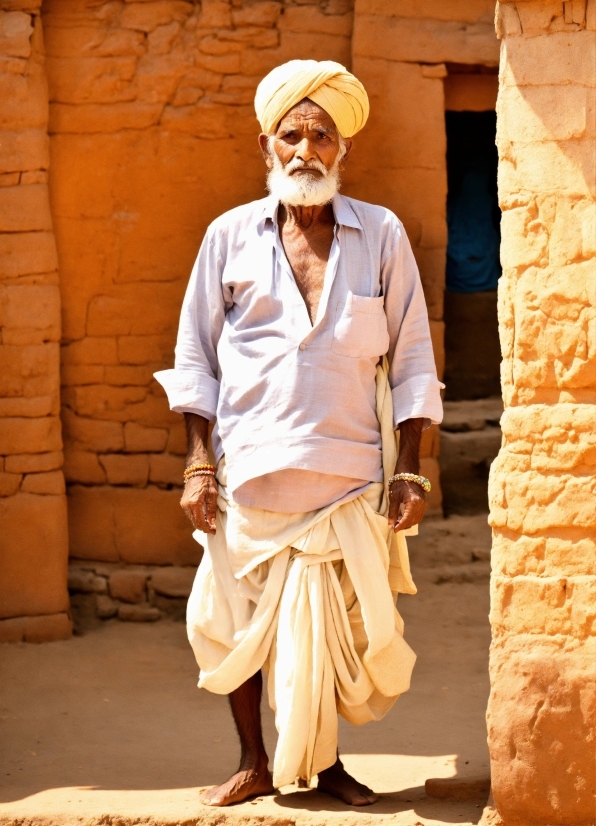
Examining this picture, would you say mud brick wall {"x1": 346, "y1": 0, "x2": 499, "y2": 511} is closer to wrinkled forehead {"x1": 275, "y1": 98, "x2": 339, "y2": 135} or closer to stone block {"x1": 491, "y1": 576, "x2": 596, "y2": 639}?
wrinkled forehead {"x1": 275, "y1": 98, "x2": 339, "y2": 135}

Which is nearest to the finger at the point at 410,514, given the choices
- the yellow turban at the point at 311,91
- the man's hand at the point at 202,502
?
the man's hand at the point at 202,502

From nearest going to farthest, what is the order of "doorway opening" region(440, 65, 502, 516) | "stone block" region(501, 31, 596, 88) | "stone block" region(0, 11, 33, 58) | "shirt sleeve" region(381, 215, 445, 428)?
"stone block" region(501, 31, 596, 88) → "shirt sleeve" region(381, 215, 445, 428) → "stone block" region(0, 11, 33, 58) → "doorway opening" region(440, 65, 502, 516)

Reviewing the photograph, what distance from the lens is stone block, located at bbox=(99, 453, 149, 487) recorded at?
629cm

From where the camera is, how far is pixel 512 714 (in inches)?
143

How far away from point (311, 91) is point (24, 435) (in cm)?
264

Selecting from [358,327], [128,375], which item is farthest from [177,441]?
[358,327]

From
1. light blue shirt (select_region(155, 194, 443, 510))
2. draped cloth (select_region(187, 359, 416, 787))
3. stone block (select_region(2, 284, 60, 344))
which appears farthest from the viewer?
stone block (select_region(2, 284, 60, 344))

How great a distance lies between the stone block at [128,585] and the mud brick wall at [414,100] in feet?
6.07

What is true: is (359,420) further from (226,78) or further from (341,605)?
(226,78)

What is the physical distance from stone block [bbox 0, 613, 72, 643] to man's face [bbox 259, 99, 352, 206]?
2.84 metres

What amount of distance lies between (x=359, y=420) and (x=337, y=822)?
3.89ft

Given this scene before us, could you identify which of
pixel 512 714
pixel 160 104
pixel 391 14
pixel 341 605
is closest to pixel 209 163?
pixel 160 104

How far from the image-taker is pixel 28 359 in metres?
6.01

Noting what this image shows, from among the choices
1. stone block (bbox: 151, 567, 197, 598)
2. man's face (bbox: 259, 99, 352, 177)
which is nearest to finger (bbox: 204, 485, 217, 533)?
man's face (bbox: 259, 99, 352, 177)
